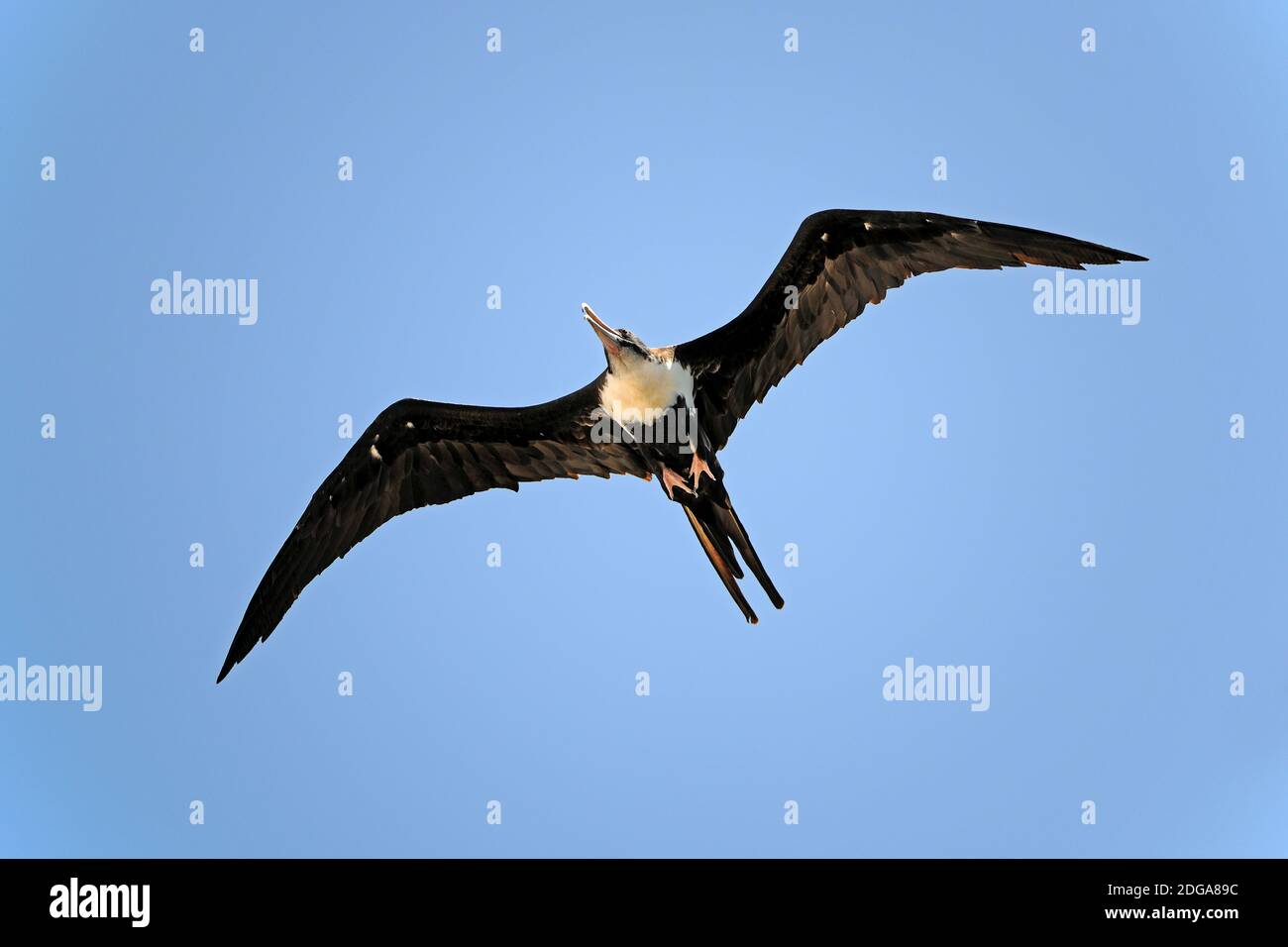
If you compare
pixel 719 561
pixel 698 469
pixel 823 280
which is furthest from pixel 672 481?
pixel 823 280

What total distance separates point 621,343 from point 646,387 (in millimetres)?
433

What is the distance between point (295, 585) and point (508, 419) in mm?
2209

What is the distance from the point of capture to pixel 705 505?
1221 cm

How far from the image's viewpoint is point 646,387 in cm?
1223

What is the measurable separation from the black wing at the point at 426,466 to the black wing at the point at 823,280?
976 millimetres

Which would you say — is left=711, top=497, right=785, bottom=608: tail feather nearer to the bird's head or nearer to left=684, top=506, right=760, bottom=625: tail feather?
left=684, top=506, right=760, bottom=625: tail feather

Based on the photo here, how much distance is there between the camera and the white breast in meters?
12.2

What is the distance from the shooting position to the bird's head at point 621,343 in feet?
39.5

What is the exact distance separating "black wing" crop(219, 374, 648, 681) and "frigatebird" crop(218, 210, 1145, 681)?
0.04 feet
